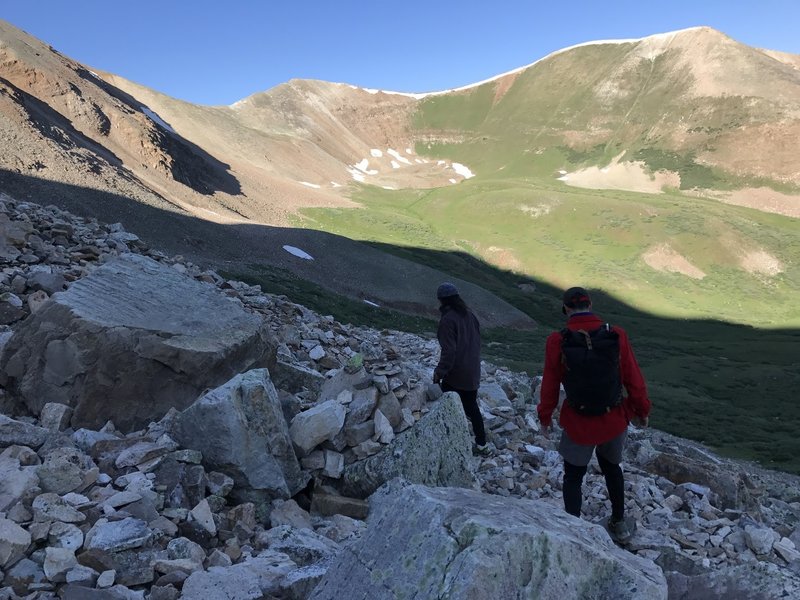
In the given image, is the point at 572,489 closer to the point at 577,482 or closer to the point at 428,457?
the point at 577,482

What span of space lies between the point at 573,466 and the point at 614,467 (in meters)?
0.59

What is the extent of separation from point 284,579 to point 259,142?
108715 millimetres

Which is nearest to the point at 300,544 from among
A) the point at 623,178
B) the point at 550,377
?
the point at 550,377

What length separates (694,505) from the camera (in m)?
9.74

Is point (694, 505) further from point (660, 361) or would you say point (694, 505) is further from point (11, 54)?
point (11, 54)

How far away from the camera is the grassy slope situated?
1161 inches

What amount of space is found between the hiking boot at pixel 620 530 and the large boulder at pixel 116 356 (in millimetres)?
6176

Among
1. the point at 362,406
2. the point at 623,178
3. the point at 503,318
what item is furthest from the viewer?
the point at 623,178

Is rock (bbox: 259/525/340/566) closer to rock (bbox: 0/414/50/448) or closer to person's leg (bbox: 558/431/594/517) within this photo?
rock (bbox: 0/414/50/448)

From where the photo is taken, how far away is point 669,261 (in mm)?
72125

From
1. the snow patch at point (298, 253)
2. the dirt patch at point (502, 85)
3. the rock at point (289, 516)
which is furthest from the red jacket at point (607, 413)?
the dirt patch at point (502, 85)

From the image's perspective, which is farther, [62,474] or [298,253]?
[298,253]

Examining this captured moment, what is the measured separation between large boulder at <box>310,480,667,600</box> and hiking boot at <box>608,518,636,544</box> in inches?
140

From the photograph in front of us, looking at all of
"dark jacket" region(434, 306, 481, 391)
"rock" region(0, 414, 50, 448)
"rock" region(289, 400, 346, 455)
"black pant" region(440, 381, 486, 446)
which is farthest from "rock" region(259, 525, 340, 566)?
"black pant" region(440, 381, 486, 446)
